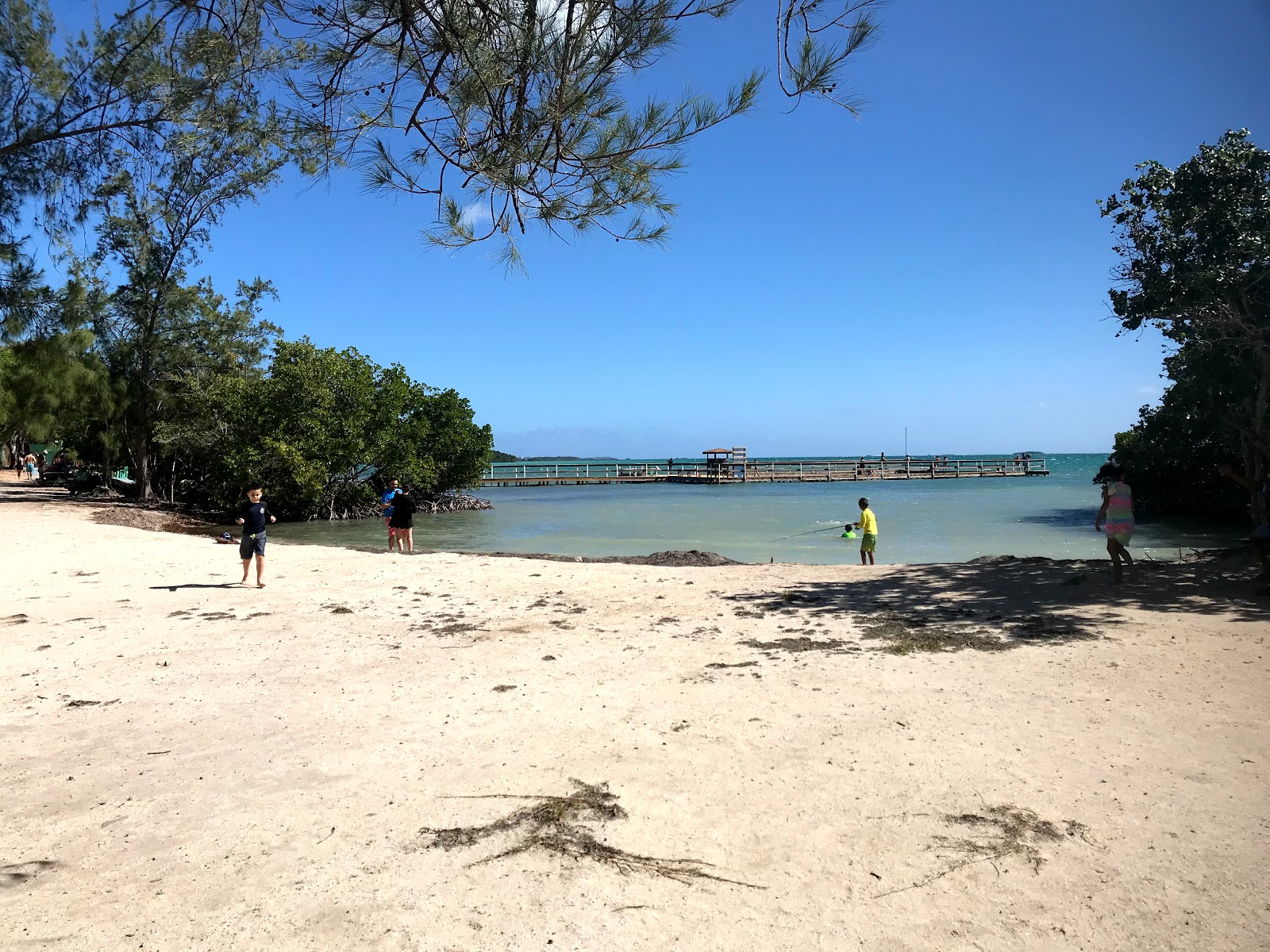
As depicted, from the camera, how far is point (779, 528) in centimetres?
2517

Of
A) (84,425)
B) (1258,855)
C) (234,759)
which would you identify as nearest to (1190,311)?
(1258,855)

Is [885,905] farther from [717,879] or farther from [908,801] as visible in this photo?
[908,801]

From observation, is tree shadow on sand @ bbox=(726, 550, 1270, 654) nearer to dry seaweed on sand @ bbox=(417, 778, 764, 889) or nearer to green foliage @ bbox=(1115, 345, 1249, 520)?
green foliage @ bbox=(1115, 345, 1249, 520)

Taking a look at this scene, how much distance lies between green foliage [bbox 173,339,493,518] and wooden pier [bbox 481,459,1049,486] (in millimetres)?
29750

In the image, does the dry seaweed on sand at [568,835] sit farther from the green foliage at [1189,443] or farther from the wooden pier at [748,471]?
the wooden pier at [748,471]

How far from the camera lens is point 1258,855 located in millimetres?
3162

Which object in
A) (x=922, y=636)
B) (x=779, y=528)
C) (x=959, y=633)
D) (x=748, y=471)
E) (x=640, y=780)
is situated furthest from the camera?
(x=748, y=471)

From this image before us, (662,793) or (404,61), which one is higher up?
(404,61)

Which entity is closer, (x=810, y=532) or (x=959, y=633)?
(x=959, y=633)

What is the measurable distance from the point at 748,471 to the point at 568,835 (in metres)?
61.1

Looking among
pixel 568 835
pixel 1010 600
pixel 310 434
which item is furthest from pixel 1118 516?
pixel 310 434

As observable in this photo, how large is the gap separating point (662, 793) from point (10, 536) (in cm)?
1577

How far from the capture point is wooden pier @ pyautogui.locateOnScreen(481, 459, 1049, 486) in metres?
61.8

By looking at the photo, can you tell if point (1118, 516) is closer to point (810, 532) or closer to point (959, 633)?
point (959, 633)
